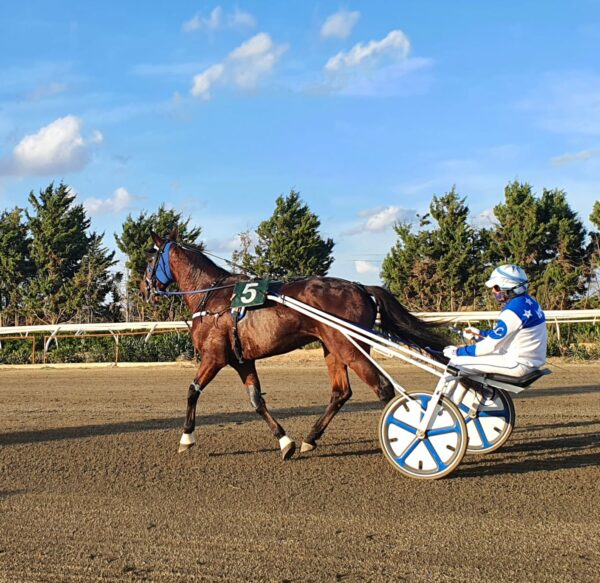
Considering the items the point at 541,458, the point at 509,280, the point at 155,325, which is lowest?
the point at 541,458

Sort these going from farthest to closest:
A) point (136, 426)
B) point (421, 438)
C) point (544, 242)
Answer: point (544, 242)
point (136, 426)
point (421, 438)

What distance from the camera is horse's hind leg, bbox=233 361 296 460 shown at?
6.37 meters

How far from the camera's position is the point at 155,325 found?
23.8 m

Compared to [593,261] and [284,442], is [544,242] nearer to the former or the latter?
[593,261]

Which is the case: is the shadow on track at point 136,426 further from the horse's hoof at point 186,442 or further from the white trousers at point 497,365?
the white trousers at point 497,365

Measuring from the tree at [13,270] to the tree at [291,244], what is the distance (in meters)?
11.9

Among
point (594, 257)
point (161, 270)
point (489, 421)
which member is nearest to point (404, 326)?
point (489, 421)

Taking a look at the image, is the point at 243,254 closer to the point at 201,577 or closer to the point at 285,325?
the point at 285,325

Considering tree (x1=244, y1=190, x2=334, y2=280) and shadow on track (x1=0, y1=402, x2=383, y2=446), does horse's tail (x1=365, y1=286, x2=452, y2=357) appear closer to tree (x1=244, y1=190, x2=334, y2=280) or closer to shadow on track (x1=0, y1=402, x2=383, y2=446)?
shadow on track (x1=0, y1=402, x2=383, y2=446)

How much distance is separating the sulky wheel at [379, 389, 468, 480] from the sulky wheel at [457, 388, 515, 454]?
93 centimetres

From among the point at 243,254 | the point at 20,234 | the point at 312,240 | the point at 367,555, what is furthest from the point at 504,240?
the point at 367,555

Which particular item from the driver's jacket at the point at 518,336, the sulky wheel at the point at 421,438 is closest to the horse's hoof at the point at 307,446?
the sulky wheel at the point at 421,438

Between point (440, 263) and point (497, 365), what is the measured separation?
89.2ft

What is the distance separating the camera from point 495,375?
5.70 metres
